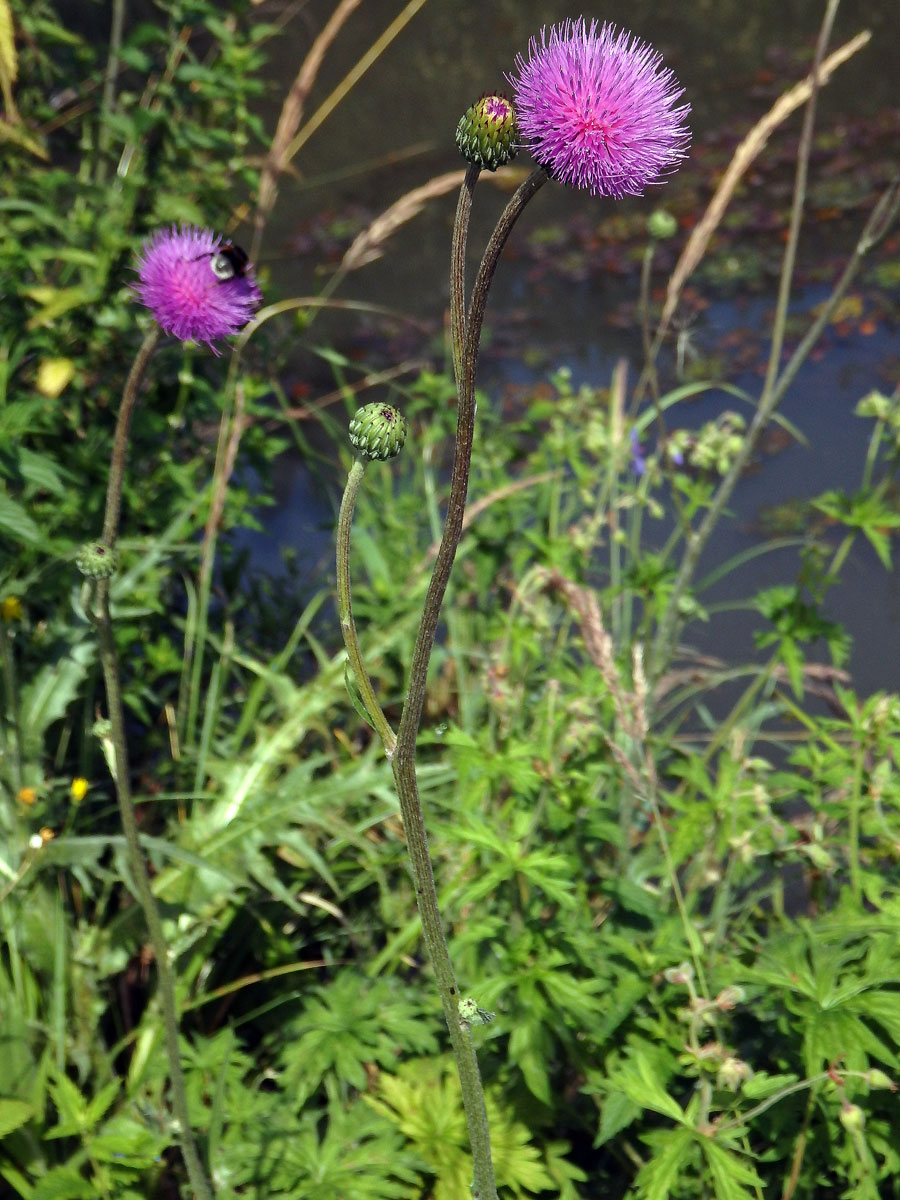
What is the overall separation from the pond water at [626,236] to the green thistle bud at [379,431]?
85.6 inches

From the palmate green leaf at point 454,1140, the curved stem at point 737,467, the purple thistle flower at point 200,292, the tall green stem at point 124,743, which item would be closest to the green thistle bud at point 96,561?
the tall green stem at point 124,743

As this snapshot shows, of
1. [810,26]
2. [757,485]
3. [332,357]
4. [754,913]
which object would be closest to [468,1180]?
[754,913]

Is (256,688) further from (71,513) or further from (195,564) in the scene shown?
(71,513)

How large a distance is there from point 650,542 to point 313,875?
1.72 meters

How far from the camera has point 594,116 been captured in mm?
872

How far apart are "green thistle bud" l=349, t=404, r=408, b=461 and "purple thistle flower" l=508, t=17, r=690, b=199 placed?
227mm

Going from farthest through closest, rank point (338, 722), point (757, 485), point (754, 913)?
point (757, 485) < point (338, 722) < point (754, 913)

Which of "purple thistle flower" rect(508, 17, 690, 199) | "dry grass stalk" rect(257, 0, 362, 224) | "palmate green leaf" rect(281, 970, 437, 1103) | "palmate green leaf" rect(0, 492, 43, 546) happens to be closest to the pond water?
"dry grass stalk" rect(257, 0, 362, 224)

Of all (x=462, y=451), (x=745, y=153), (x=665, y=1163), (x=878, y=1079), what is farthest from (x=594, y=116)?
(x=745, y=153)

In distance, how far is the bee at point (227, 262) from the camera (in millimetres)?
1249

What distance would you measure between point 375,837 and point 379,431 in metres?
1.55

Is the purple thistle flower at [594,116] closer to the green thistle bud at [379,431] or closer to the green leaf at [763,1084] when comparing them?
the green thistle bud at [379,431]

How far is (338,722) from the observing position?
2850 millimetres

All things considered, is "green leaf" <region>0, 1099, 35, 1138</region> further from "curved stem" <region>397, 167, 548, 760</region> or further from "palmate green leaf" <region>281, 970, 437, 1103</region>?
"curved stem" <region>397, 167, 548, 760</region>
